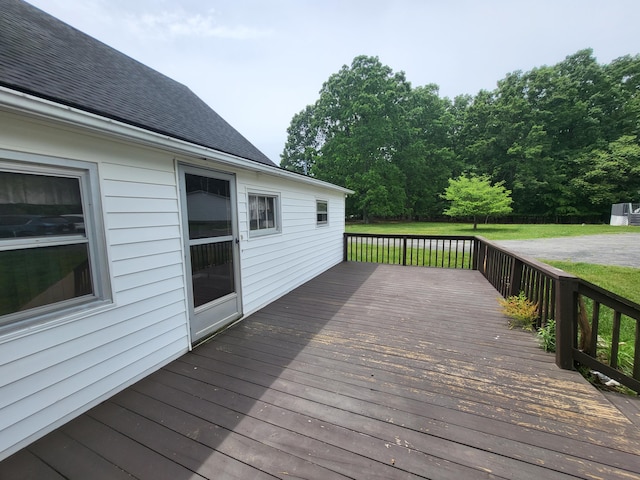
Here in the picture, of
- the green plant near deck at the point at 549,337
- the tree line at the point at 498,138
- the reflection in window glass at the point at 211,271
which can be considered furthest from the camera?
the tree line at the point at 498,138

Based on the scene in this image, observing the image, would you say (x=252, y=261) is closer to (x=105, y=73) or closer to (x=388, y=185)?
(x=105, y=73)

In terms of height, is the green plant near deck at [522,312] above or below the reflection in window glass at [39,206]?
below

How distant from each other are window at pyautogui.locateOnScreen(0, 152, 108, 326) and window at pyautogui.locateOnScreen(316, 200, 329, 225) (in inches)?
186

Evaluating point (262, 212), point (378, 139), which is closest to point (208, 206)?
point (262, 212)

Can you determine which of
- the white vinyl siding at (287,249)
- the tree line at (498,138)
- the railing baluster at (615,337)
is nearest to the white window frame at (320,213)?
the white vinyl siding at (287,249)

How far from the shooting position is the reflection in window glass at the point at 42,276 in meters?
1.59

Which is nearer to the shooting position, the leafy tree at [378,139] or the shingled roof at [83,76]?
the shingled roof at [83,76]

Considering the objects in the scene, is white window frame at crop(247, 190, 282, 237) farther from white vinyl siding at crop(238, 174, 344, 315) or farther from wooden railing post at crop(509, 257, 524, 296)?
wooden railing post at crop(509, 257, 524, 296)

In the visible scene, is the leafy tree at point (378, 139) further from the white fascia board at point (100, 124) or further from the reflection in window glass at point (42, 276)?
the reflection in window glass at point (42, 276)

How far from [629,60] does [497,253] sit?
3461 centimetres

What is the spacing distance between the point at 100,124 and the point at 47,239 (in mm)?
850

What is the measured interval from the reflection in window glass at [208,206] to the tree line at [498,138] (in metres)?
19.8

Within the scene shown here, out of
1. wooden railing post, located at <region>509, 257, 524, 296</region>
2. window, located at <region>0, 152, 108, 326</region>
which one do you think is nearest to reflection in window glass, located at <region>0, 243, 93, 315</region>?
window, located at <region>0, 152, 108, 326</region>

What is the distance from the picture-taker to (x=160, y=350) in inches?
97.7
